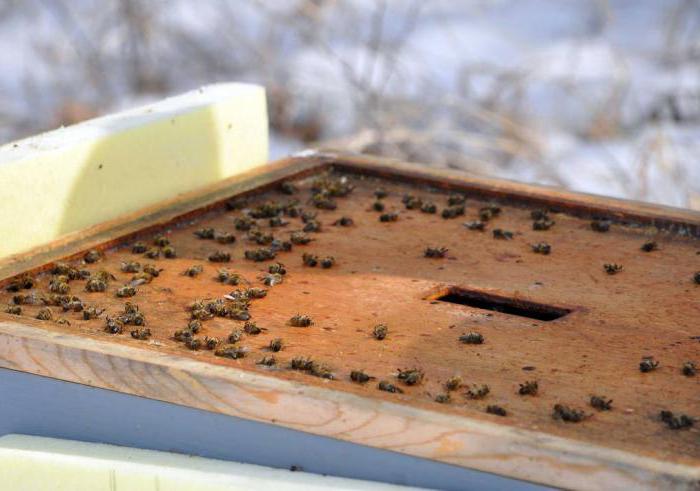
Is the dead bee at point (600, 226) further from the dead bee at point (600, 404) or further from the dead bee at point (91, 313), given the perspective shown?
the dead bee at point (91, 313)

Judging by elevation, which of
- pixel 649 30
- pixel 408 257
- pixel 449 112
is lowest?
pixel 408 257

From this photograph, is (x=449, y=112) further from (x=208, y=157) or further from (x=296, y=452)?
(x=296, y=452)

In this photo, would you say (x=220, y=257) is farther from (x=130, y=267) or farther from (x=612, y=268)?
(x=612, y=268)

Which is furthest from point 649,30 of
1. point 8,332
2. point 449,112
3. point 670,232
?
point 8,332

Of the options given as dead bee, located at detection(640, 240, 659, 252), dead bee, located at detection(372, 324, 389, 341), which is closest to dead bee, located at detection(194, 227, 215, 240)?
dead bee, located at detection(372, 324, 389, 341)

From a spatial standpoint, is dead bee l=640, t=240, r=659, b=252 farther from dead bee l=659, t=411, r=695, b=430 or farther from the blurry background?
the blurry background

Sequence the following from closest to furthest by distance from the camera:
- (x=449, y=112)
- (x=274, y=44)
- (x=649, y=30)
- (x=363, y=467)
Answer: (x=363, y=467)
(x=449, y=112)
(x=274, y=44)
(x=649, y=30)

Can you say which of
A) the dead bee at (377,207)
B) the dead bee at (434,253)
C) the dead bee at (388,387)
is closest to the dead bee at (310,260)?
the dead bee at (434,253)
